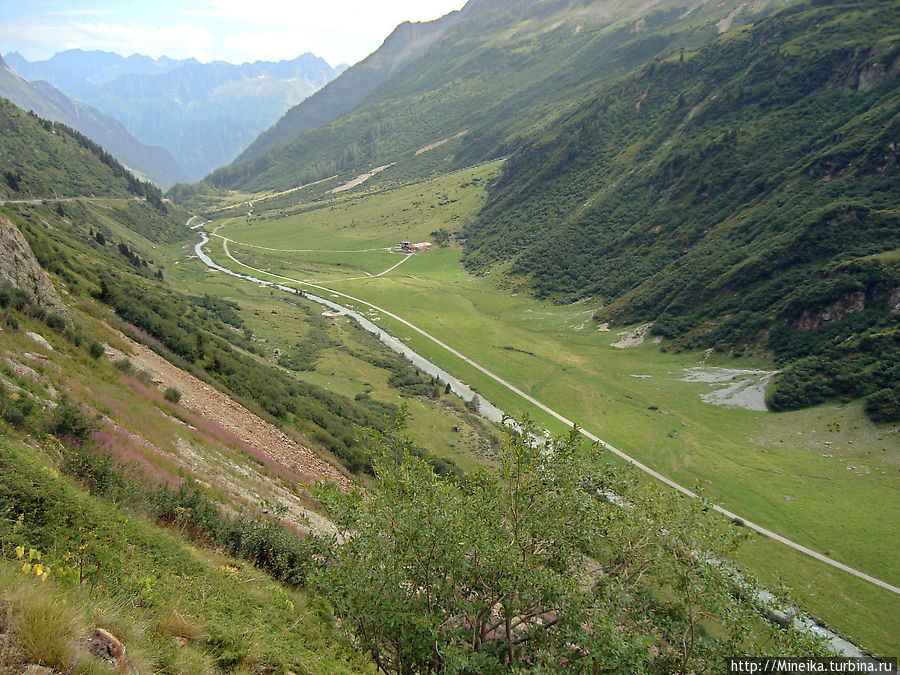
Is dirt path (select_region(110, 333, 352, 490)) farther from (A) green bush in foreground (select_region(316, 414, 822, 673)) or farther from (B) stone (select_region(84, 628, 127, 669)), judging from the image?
(B) stone (select_region(84, 628, 127, 669))

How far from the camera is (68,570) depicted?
917 centimetres

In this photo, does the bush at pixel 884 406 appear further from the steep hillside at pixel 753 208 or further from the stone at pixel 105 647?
the stone at pixel 105 647

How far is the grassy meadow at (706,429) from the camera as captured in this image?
1730 inches

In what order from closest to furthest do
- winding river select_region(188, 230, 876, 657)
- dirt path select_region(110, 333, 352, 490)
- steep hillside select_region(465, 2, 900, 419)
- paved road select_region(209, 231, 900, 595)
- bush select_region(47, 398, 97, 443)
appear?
bush select_region(47, 398, 97, 443)
winding river select_region(188, 230, 876, 657)
dirt path select_region(110, 333, 352, 490)
paved road select_region(209, 231, 900, 595)
steep hillside select_region(465, 2, 900, 419)

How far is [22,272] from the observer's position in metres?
25.0

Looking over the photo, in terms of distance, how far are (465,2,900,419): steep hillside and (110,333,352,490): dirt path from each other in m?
71.2

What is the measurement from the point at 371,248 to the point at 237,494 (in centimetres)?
17891

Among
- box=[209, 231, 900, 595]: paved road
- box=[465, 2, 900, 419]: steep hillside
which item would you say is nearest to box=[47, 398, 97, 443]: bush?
box=[209, 231, 900, 595]: paved road

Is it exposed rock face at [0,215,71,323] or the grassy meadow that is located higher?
exposed rock face at [0,215,71,323]

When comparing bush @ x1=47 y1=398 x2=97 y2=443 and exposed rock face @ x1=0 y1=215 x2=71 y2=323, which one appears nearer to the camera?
bush @ x1=47 y1=398 x2=97 y2=443

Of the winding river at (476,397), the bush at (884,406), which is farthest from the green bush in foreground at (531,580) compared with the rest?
the bush at (884,406)

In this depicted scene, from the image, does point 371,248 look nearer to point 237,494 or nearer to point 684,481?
point 684,481

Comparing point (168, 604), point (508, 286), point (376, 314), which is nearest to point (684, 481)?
point (168, 604)

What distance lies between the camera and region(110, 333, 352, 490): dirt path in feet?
95.0
